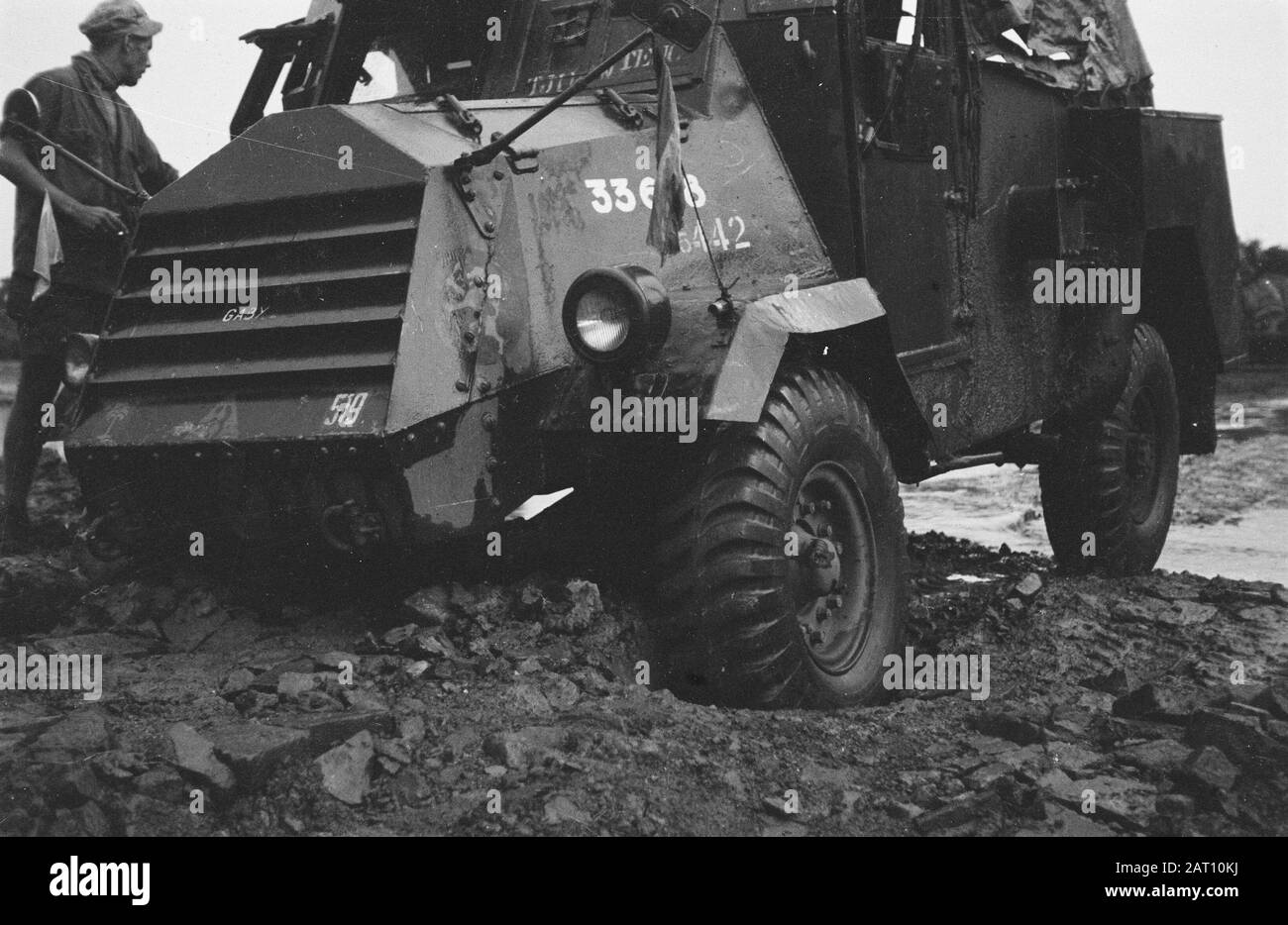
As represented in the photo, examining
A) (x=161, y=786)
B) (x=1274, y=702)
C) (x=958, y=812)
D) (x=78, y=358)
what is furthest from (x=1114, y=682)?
(x=78, y=358)

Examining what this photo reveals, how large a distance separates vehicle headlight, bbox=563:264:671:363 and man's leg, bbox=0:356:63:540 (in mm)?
2590

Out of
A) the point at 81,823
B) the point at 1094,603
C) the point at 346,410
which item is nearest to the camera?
the point at 81,823

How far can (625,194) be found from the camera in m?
5.08

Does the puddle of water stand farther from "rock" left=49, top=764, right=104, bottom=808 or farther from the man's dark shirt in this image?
"rock" left=49, top=764, right=104, bottom=808

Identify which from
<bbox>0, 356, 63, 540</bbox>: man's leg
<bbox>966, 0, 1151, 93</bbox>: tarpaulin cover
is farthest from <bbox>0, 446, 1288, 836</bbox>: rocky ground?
<bbox>966, 0, 1151, 93</bbox>: tarpaulin cover

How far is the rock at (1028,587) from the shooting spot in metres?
6.83

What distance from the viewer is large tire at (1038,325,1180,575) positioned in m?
7.50

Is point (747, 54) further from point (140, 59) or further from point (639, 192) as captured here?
point (140, 59)

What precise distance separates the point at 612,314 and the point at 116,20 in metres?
2.83

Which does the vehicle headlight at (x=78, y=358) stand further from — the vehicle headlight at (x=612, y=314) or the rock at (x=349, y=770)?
the rock at (x=349, y=770)

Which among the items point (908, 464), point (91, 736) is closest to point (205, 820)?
point (91, 736)

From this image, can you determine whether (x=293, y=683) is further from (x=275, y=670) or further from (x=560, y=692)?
(x=560, y=692)

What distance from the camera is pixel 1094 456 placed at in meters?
7.47

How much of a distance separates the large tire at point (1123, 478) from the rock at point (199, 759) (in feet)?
15.4
